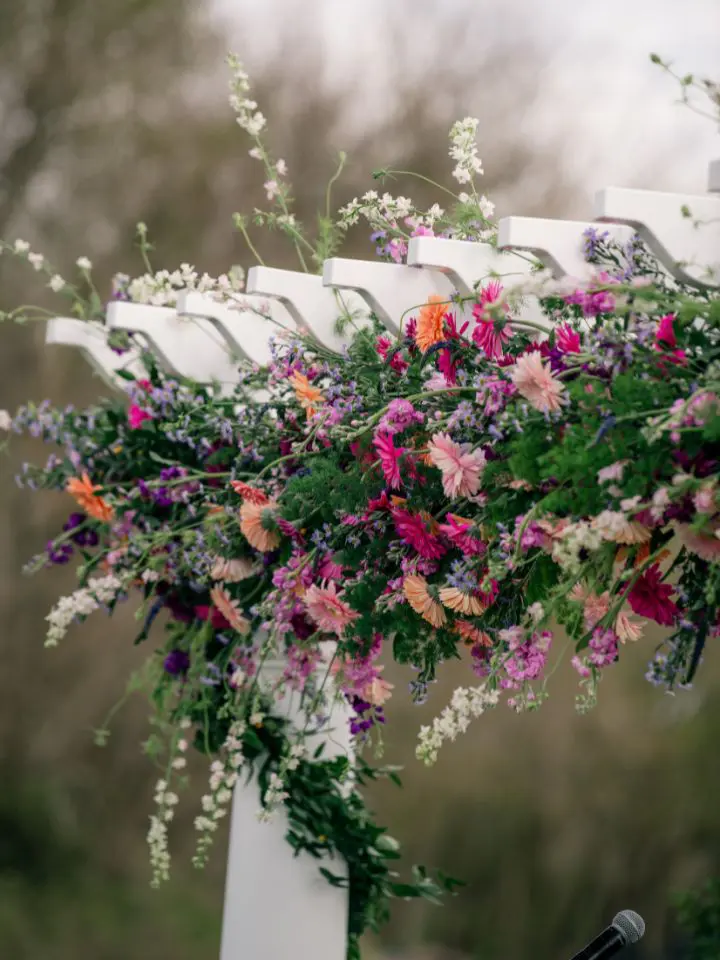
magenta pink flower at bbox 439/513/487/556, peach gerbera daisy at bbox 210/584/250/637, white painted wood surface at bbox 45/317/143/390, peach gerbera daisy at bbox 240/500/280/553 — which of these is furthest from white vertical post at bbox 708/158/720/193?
white painted wood surface at bbox 45/317/143/390

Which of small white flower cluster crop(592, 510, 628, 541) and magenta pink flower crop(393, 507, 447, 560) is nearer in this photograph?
small white flower cluster crop(592, 510, 628, 541)

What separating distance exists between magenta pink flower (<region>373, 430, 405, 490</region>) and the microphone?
531 mm

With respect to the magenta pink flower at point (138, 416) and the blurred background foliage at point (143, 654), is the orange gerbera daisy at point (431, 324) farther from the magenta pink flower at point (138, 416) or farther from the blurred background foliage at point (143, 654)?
the blurred background foliage at point (143, 654)

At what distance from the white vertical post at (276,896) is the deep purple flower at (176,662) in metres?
0.16

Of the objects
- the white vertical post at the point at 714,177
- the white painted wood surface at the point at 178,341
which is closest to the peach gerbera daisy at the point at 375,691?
the white painted wood surface at the point at 178,341

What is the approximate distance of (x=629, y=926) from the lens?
3.85 feet

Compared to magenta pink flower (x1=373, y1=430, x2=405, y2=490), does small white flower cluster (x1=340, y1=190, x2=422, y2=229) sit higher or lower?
higher

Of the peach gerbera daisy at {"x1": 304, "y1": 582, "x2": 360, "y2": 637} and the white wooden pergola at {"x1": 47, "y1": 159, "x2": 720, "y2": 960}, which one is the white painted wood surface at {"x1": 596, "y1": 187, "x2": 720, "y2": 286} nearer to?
the white wooden pergola at {"x1": 47, "y1": 159, "x2": 720, "y2": 960}

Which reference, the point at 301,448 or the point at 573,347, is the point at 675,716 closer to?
the point at 301,448

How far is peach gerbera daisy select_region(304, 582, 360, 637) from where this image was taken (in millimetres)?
1622

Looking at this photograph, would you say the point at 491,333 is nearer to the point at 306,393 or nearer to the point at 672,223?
the point at 672,223

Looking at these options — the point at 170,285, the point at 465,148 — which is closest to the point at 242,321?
the point at 170,285

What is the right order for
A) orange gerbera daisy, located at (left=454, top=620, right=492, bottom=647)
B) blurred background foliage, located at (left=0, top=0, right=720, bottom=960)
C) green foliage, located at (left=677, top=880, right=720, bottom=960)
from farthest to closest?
blurred background foliage, located at (left=0, top=0, right=720, bottom=960)
green foliage, located at (left=677, top=880, right=720, bottom=960)
orange gerbera daisy, located at (left=454, top=620, right=492, bottom=647)

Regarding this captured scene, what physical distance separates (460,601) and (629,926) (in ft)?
1.25
